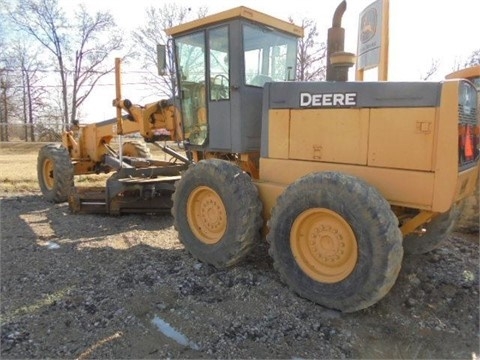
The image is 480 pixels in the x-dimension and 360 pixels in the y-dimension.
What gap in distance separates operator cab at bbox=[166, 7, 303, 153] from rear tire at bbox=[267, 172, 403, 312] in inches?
54.3

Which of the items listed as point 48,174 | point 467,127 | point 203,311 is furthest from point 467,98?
point 48,174

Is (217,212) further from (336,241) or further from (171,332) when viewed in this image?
(171,332)

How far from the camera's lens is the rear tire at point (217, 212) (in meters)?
4.26

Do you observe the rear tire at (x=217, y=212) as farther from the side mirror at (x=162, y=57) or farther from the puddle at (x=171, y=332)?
the side mirror at (x=162, y=57)

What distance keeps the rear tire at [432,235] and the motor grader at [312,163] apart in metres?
0.01

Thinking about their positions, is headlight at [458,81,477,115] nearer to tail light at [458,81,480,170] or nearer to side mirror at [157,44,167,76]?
tail light at [458,81,480,170]

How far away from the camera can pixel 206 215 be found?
4727 millimetres

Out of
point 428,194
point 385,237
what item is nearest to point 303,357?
point 385,237

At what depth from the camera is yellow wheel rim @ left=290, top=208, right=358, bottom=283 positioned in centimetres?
354

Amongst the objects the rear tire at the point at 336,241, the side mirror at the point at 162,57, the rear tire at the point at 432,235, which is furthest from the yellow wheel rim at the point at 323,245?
the side mirror at the point at 162,57

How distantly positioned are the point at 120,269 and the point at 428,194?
10.3ft

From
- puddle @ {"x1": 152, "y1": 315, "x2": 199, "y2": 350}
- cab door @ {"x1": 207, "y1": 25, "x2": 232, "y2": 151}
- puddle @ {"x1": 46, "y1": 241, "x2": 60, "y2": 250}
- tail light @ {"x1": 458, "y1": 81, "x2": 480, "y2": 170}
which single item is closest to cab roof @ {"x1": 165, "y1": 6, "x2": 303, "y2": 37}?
cab door @ {"x1": 207, "y1": 25, "x2": 232, "y2": 151}

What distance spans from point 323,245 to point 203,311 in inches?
46.5

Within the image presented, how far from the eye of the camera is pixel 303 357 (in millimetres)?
3000
